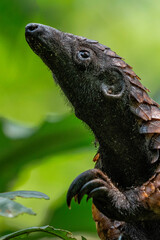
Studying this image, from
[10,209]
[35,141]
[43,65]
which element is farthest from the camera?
[43,65]

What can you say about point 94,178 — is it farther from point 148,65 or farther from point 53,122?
point 148,65

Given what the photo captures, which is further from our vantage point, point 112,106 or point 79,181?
point 112,106

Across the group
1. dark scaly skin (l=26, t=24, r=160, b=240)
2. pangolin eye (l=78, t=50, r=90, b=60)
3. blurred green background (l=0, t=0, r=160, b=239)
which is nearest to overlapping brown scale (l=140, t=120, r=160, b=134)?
dark scaly skin (l=26, t=24, r=160, b=240)

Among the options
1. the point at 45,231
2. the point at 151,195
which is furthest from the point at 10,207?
the point at 151,195

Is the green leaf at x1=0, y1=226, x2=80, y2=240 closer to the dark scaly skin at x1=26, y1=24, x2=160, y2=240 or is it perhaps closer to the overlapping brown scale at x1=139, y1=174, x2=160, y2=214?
the dark scaly skin at x1=26, y1=24, x2=160, y2=240

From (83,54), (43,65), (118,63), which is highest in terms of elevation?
(43,65)

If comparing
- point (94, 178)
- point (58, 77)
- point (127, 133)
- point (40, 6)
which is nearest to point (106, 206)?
point (94, 178)

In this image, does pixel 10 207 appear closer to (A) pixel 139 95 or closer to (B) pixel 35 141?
(A) pixel 139 95
